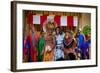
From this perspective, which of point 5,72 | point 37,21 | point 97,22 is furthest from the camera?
point 97,22

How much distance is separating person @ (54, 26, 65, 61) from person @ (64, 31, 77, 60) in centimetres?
4

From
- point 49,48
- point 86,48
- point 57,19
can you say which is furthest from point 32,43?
point 86,48

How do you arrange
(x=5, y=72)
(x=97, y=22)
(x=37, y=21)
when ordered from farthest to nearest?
(x=97, y=22), (x=37, y=21), (x=5, y=72)

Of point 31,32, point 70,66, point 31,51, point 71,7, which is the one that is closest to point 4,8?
point 31,32

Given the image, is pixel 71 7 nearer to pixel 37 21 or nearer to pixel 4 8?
pixel 37 21

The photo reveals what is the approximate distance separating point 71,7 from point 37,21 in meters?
0.32

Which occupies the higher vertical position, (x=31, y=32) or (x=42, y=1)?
(x=42, y=1)

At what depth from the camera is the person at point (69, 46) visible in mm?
1948

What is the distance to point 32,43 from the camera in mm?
1831

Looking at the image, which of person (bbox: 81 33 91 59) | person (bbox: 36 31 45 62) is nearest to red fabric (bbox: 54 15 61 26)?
person (bbox: 36 31 45 62)

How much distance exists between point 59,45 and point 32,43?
0.24 metres

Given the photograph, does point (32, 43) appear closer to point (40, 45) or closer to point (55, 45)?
point (40, 45)

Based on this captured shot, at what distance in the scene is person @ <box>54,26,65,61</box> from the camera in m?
1.91

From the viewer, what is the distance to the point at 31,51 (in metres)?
1.83
